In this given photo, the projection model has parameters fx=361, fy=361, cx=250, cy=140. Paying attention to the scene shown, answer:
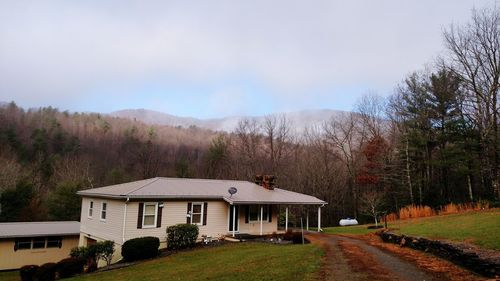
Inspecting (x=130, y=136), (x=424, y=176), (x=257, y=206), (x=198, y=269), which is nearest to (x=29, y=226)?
(x=257, y=206)

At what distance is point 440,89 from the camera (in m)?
33.9

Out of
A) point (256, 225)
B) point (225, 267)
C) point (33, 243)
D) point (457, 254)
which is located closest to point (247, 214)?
point (256, 225)

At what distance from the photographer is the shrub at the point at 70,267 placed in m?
16.6

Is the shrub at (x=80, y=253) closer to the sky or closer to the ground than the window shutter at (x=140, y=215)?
closer to the ground

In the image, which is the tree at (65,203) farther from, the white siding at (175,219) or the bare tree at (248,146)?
the bare tree at (248,146)

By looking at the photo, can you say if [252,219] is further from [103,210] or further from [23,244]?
[23,244]

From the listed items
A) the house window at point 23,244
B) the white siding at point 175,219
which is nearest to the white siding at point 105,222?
the white siding at point 175,219

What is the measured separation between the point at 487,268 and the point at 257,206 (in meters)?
16.1

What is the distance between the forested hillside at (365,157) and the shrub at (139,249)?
20.2 meters

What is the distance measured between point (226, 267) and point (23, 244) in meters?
18.7

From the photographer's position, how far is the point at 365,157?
43.4 meters

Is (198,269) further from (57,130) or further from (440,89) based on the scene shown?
(57,130)

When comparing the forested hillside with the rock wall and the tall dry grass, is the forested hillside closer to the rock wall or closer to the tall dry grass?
the tall dry grass

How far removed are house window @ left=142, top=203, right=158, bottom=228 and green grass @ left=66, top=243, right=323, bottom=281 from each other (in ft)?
9.24
